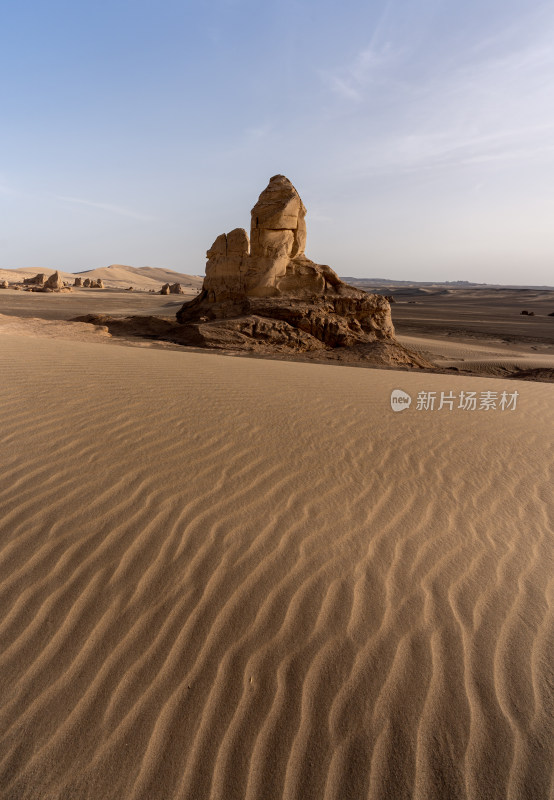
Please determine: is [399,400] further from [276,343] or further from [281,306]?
[281,306]

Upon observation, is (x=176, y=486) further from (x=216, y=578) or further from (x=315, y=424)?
(x=315, y=424)

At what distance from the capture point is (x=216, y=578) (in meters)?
2.62

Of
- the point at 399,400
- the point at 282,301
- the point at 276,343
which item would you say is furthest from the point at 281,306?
the point at 399,400

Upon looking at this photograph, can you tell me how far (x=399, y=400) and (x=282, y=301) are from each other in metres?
8.34

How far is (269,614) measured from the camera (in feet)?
7.91

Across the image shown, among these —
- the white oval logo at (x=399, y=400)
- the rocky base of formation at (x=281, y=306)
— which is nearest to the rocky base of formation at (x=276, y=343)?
the rocky base of formation at (x=281, y=306)

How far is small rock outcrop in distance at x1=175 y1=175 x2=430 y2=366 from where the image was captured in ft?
42.6

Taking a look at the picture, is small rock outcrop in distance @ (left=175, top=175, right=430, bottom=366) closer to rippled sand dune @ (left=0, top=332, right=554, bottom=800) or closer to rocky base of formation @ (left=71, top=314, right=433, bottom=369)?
rocky base of formation @ (left=71, top=314, right=433, bottom=369)

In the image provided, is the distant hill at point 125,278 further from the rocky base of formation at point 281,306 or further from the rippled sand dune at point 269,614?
the rippled sand dune at point 269,614

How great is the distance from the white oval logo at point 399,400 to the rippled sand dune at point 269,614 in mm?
1233

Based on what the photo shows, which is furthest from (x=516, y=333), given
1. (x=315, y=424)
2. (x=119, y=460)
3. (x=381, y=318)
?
(x=119, y=460)

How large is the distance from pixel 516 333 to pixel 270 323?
1846cm

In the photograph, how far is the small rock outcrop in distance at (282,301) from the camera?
42.6 feet

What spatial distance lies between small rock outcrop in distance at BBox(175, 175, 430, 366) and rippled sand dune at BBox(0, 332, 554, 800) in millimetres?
8739
